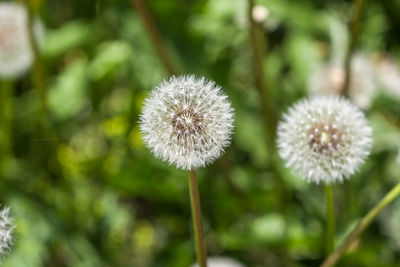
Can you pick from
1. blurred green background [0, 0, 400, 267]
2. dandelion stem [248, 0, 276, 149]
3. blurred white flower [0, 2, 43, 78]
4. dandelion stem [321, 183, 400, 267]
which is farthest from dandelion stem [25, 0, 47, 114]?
dandelion stem [321, 183, 400, 267]

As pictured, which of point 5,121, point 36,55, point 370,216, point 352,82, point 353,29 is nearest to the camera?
point 370,216

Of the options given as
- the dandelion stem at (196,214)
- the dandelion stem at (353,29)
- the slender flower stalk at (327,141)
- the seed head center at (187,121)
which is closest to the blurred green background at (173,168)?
the dandelion stem at (353,29)

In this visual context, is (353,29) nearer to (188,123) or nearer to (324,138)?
(324,138)

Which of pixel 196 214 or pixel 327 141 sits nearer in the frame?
pixel 196 214

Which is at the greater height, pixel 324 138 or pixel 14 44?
pixel 14 44

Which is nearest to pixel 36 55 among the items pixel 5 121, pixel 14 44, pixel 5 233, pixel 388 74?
pixel 14 44

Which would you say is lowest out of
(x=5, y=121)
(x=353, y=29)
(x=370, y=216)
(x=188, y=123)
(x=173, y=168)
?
(x=370, y=216)

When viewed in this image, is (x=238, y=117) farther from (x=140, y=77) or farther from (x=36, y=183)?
(x=36, y=183)
